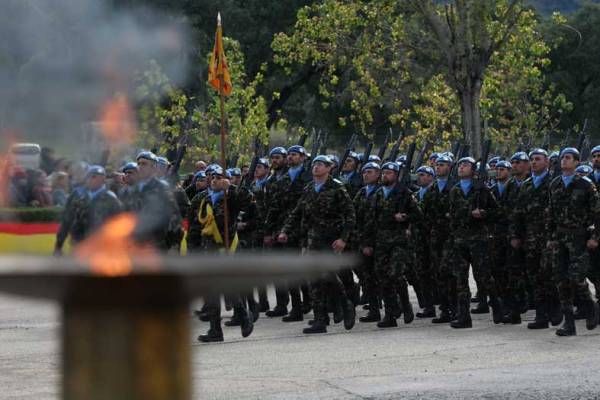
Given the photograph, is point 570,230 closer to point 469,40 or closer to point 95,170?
point 95,170

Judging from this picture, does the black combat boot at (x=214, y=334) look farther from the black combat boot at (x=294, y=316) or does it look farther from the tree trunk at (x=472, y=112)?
the tree trunk at (x=472, y=112)

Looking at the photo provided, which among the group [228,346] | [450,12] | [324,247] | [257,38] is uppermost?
[257,38]

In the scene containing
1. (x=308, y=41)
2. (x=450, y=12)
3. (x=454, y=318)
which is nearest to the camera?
(x=454, y=318)

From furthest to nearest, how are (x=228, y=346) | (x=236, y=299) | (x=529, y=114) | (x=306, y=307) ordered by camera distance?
(x=529, y=114)
(x=306, y=307)
(x=236, y=299)
(x=228, y=346)

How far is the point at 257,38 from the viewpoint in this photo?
175 ft

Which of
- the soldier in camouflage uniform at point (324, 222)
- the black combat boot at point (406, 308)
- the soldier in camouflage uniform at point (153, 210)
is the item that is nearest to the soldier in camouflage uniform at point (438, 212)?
the black combat boot at point (406, 308)

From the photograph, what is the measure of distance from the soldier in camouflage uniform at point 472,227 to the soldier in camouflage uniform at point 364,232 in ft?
2.92

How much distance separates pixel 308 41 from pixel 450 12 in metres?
4.46

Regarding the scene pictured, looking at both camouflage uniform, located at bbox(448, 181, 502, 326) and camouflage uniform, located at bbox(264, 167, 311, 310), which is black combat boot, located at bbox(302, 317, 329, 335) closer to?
camouflage uniform, located at bbox(448, 181, 502, 326)

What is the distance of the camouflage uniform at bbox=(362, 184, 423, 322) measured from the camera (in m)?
15.1

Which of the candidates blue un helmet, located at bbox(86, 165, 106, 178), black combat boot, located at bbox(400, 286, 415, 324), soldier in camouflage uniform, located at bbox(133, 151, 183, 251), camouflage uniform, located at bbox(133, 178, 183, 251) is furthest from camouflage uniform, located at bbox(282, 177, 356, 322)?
blue un helmet, located at bbox(86, 165, 106, 178)

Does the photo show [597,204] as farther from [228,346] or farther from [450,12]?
[450,12]

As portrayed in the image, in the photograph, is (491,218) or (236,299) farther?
(491,218)

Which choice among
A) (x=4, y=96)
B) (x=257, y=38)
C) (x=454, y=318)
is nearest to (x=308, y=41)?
(x=257, y=38)
